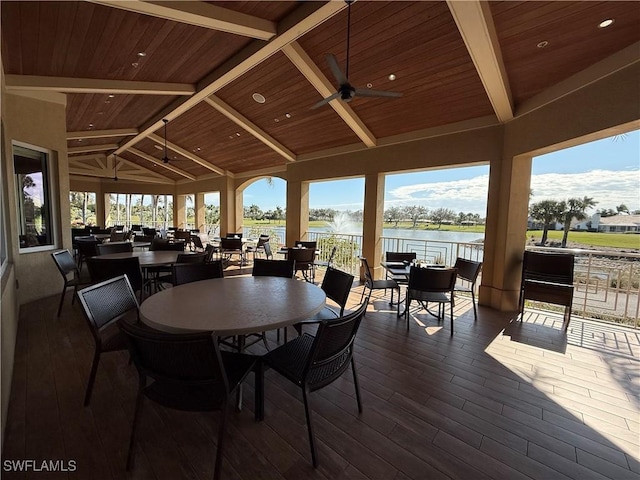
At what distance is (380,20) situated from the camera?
3.06m

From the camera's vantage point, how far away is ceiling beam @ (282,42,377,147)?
12.2ft

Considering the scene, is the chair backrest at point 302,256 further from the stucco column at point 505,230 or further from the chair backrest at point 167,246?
the stucco column at point 505,230

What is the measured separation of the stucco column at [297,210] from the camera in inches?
292

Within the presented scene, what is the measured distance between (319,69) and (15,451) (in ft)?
15.4

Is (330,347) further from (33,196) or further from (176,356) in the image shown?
(33,196)

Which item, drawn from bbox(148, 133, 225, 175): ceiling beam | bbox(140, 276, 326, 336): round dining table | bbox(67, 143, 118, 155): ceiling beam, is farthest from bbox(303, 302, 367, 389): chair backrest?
bbox(67, 143, 118, 155): ceiling beam

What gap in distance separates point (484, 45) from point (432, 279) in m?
2.54

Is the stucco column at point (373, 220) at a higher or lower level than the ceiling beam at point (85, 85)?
lower

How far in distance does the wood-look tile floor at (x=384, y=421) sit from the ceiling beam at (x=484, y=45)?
3.09 m

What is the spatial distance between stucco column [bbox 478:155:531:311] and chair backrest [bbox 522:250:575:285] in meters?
0.21

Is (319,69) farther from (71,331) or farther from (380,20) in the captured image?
(71,331)

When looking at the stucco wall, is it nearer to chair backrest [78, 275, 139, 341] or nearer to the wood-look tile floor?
the wood-look tile floor

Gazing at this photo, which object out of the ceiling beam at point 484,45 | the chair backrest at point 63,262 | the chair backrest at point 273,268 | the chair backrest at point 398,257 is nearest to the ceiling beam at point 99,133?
the chair backrest at point 63,262

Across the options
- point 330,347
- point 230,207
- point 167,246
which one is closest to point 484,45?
point 330,347
